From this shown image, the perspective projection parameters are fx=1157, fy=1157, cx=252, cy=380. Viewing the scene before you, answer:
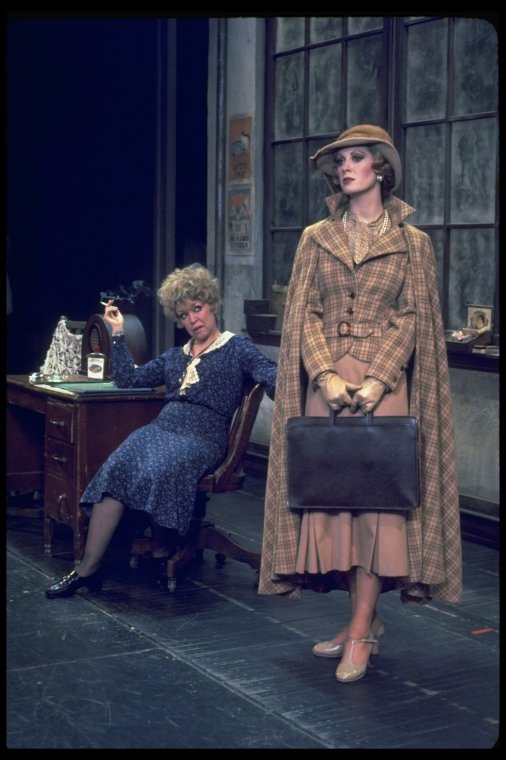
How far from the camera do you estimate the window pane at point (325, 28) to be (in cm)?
700

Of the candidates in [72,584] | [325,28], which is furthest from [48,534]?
[325,28]

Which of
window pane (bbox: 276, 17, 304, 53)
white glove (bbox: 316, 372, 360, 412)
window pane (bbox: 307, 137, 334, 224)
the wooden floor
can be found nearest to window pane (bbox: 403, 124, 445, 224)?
window pane (bbox: 307, 137, 334, 224)

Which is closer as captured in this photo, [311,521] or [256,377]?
[311,521]

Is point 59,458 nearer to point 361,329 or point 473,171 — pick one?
point 361,329

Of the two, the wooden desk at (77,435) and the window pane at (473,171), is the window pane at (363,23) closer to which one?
the window pane at (473,171)

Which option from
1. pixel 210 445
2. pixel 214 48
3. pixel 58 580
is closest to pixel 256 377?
pixel 210 445

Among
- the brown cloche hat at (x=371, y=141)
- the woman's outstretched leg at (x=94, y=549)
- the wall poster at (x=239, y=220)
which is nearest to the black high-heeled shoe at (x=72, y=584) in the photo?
the woman's outstretched leg at (x=94, y=549)

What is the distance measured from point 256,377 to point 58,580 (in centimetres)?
128

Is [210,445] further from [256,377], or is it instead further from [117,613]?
[117,613]

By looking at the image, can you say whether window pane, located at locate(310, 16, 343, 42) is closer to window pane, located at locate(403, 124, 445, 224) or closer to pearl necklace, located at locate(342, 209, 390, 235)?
window pane, located at locate(403, 124, 445, 224)

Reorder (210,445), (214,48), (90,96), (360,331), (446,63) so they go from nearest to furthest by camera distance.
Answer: (360,331) → (210,445) → (446,63) → (214,48) → (90,96)

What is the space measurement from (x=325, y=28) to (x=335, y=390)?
13.2ft

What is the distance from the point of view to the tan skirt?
379cm

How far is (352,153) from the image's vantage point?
389 centimetres
